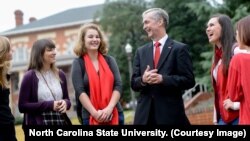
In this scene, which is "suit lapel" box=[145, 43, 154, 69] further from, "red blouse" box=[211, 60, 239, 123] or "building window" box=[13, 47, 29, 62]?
"building window" box=[13, 47, 29, 62]

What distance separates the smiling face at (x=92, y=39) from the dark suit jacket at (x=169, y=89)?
688 mm

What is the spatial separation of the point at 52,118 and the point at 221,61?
2.14 metres

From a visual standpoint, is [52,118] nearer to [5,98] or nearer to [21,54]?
[5,98]

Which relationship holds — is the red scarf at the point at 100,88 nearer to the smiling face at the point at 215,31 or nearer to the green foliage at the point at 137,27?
the smiling face at the point at 215,31

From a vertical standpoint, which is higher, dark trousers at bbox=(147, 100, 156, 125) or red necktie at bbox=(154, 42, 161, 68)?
red necktie at bbox=(154, 42, 161, 68)

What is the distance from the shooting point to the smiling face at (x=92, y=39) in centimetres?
586

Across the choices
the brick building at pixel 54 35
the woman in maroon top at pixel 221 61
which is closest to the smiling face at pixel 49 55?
the woman in maroon top at pixel 221 61

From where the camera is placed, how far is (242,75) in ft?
14.7

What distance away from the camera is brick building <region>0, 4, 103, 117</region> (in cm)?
4938

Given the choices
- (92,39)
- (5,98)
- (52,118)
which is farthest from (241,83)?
(5,98)

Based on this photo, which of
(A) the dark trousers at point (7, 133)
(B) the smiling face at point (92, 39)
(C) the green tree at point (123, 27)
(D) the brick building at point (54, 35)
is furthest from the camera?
(D) the brick building at point (54, 35)

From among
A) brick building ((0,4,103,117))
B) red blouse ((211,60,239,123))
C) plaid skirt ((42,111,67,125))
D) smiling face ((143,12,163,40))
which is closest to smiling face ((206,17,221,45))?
red blouse ((211,60,239,123))

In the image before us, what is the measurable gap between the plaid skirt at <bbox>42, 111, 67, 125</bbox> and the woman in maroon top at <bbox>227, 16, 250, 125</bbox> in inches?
85.3

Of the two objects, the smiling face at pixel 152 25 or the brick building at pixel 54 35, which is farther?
the brick building at pixel 54 35
